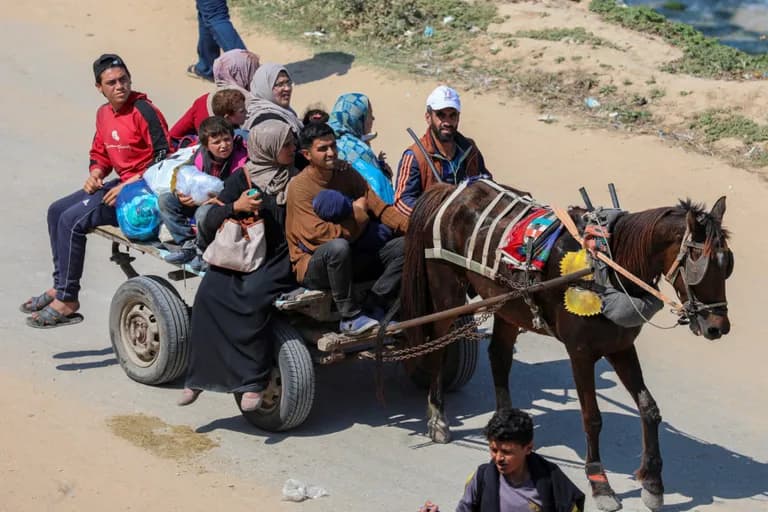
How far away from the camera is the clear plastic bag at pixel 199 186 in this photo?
834 cm

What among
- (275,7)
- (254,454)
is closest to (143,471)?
(254,454)

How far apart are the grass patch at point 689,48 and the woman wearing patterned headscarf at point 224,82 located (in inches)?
259

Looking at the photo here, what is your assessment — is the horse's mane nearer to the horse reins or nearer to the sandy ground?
the horse reins

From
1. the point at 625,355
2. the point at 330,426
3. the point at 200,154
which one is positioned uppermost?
the point at 200,154

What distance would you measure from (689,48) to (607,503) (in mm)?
9321

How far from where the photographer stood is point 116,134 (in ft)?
29.8

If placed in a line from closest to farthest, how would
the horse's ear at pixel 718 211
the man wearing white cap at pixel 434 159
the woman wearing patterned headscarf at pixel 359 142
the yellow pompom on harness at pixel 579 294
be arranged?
the horse's ear at pixel 718 211 < the yellow pompom on harness at pixel 579 294 < the man wearing white cap at pixel 434 159 < the woman wearing patterned headscarf at pixel 359 142

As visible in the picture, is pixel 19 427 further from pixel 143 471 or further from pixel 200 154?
pixel 200 154

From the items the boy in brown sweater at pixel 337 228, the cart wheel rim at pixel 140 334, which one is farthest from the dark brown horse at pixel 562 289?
the cart wheel rim at pixel 140 334

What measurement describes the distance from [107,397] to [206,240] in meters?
1.47

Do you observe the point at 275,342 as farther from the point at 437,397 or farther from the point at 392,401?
the point at 392,401

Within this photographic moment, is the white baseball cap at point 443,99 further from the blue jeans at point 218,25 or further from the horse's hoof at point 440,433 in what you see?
the blue jeans at point 218,25

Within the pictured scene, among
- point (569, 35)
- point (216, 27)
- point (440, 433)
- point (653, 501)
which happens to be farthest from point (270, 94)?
point (569, 35)

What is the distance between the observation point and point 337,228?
7.96 metres
